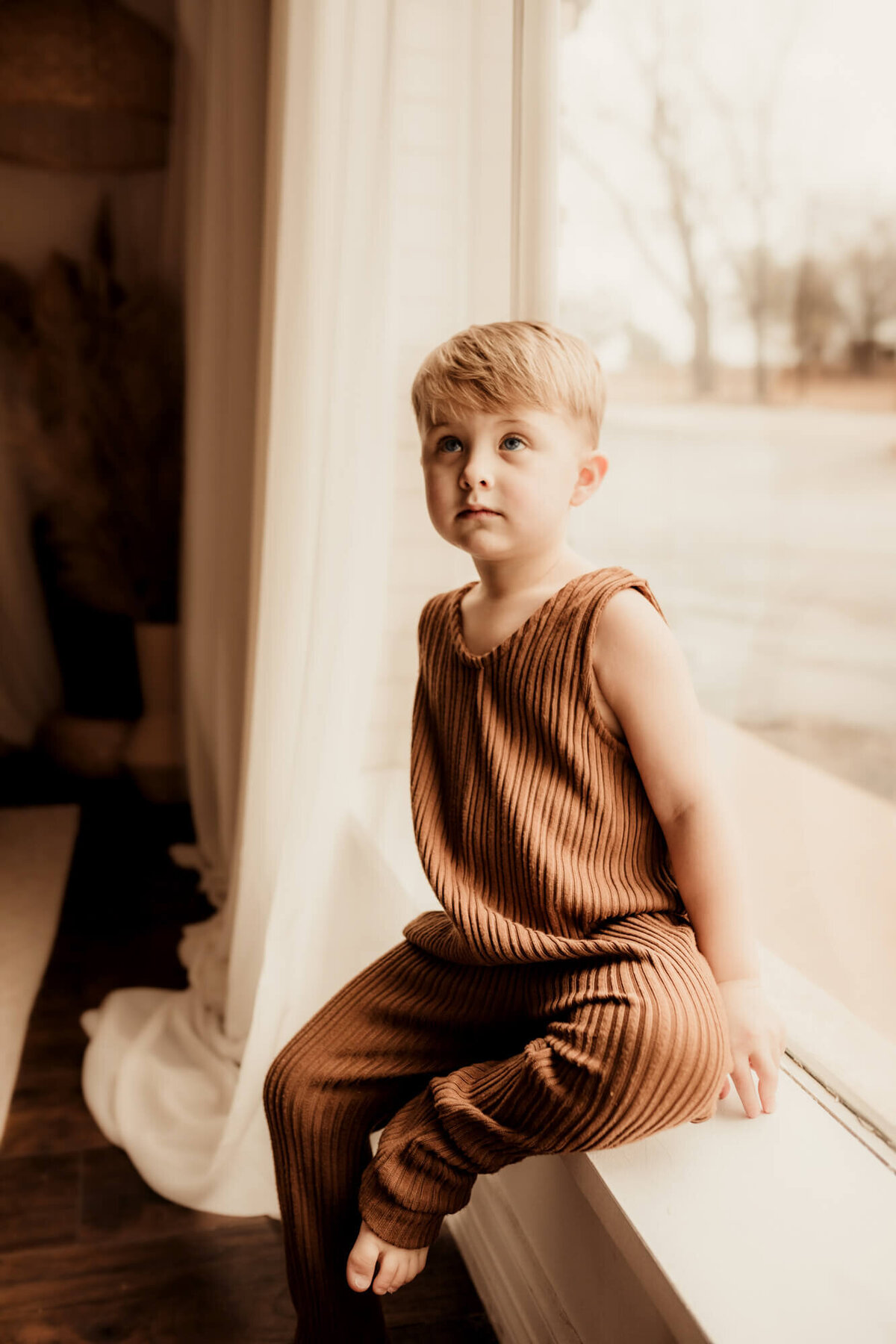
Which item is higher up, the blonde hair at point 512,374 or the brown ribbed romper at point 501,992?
the blonde hair at point 512,374

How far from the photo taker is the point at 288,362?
1.41 m

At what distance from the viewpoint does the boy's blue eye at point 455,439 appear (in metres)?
0.85

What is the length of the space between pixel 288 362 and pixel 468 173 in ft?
1.07

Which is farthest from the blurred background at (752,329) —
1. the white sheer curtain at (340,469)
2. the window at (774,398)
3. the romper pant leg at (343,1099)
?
the romper pant leg at (343,1099)

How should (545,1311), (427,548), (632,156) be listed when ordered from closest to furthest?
(545,1311)
(632,156)
(427,548)

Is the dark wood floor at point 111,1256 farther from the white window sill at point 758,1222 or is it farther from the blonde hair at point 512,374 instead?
the blonde hair at point 512,374

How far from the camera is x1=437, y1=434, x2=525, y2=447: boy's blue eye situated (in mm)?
846

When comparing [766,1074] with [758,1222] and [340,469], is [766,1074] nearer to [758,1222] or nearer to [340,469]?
[758,1222]

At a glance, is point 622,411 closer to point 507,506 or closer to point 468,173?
point 468,173

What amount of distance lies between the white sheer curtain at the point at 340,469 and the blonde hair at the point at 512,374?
386 mm

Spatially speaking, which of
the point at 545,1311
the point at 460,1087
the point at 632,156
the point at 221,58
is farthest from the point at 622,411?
the point at 221,58

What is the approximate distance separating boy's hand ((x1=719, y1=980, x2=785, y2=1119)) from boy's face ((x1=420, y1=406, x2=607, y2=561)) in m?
0.38

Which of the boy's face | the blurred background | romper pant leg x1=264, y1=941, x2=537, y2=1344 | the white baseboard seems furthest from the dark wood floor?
the boy's face

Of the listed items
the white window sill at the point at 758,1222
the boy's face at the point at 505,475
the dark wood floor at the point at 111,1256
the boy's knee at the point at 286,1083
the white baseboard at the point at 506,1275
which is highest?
the boy's face at the point at 505,475
